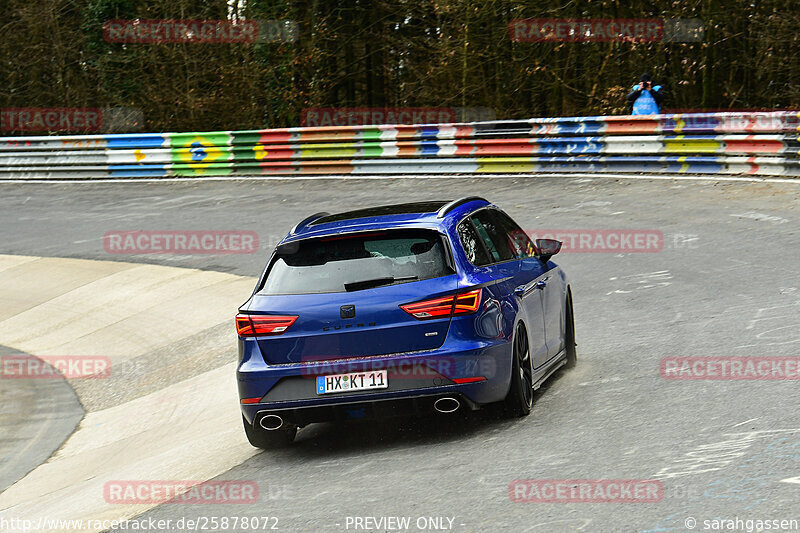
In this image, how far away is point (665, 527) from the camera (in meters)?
4.95

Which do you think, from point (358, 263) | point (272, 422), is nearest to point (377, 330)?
point (358, 263)

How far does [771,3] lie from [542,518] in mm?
24076

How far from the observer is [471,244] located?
762 centimetres

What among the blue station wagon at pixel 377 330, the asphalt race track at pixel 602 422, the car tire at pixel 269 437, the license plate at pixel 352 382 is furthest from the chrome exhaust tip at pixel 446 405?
the car tire at pixel 269 437

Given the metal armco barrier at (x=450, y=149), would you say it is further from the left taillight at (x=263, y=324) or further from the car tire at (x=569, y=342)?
the left taillight at (x=263, y=324)

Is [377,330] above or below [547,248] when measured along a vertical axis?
below

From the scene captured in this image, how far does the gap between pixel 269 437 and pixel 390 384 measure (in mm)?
1082

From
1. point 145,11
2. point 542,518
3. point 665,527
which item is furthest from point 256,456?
point 145,11

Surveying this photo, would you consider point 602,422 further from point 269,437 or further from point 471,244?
point 269,437

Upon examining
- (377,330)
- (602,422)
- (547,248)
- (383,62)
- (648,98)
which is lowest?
(602,422)

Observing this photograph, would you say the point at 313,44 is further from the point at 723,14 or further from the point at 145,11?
the point at 723,14

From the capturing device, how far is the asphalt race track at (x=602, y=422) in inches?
Answer: 217

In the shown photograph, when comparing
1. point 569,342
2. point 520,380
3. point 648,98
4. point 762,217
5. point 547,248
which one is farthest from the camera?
point 648,98

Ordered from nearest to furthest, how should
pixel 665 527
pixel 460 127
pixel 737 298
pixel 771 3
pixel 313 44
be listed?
1. pixel 665 527
2. pixel 737 298
3. pixel 460 127
4. pixel 771 3
5. pixel 313 44
